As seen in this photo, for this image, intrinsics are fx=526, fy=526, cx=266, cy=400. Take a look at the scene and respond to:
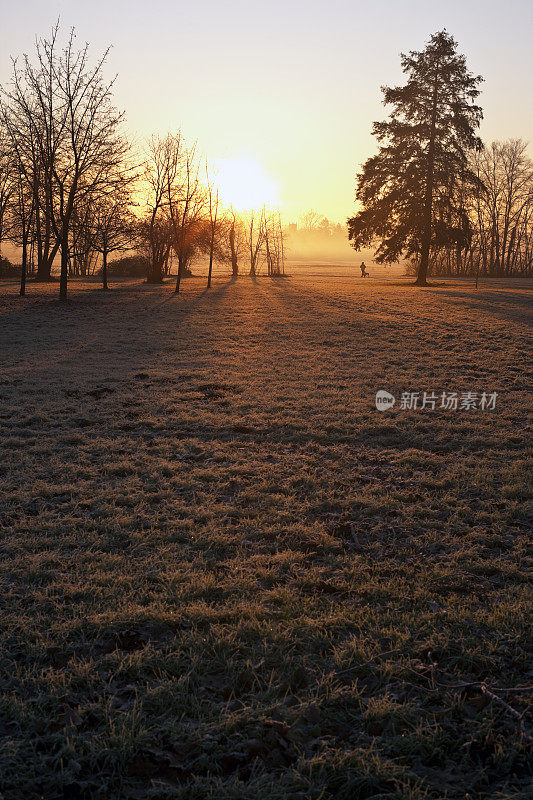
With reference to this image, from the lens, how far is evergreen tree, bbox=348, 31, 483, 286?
1302 inches

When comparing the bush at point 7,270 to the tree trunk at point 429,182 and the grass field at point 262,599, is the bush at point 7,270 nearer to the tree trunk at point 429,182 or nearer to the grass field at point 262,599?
the tree trunk at point 429,182

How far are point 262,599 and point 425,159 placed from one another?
117 feet

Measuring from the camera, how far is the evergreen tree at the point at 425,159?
1302 inches

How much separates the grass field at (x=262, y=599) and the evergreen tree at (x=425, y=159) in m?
27.7

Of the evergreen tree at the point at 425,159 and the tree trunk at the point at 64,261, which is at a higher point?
the evergreen tree at the point at 425,159

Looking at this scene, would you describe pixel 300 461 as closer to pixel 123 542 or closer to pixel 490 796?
pixel 123 542

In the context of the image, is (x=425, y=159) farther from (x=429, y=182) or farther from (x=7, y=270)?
(x=7, y=270)

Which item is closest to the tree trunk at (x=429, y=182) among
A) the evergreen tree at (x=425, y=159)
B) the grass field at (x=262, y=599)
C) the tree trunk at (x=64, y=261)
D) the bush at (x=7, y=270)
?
the evergreen tree at (x=425, y=159)

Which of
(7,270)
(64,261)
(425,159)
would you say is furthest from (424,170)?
(7,270)

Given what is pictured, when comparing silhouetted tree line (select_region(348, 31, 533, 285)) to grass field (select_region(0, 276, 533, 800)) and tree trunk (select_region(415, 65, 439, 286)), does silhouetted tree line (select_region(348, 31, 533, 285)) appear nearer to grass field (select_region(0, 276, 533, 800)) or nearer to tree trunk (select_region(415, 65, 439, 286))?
tree trunk (select_region(415, 65, 439, 286))

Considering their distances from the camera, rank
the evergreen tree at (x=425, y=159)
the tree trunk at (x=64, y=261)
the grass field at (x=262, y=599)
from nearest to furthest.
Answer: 1. the grass field at (x=262, y=599)
2. the tree trunk at (x=64, y=261)
3. the evergreen tree at (x=425, y=159)

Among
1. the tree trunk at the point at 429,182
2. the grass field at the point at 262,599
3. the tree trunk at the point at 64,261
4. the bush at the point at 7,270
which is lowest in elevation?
the grass field at the point at 262,599

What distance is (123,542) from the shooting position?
15.5 ft

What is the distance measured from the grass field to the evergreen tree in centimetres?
2769
